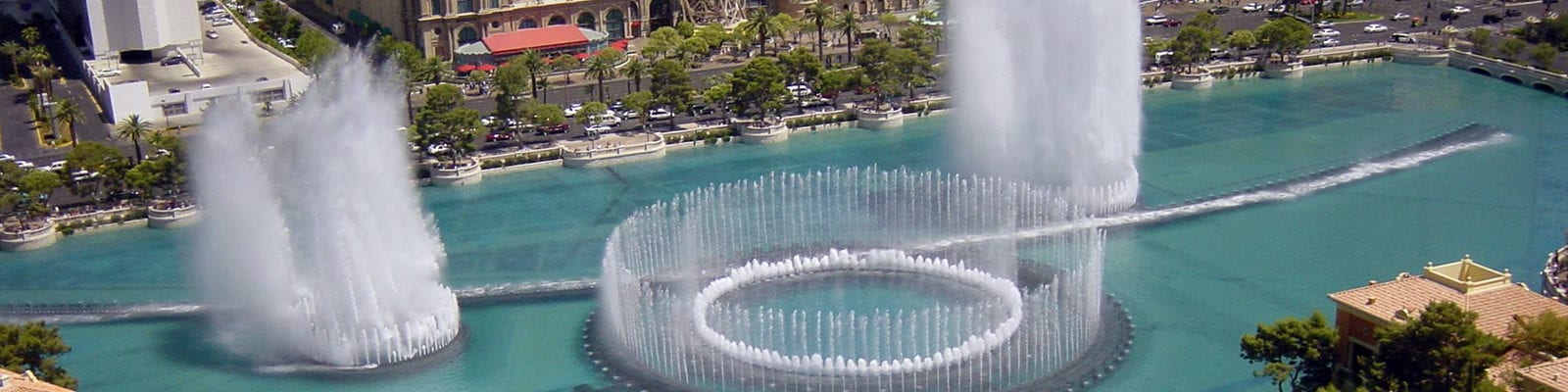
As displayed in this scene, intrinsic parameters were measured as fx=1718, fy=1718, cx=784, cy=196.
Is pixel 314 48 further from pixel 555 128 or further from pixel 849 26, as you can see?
pixel 849 26

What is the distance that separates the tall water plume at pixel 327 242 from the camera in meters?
47.7

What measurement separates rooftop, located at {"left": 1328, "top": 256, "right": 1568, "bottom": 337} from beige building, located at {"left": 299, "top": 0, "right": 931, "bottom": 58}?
5923 cm

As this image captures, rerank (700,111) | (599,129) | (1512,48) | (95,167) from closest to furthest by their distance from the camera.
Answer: (95,167)
(599,129)
(700,111)
(1512,48)

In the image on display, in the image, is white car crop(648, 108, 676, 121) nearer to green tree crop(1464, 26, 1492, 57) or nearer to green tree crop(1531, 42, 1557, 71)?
green tree crop(1464, 26, 1492, 57)

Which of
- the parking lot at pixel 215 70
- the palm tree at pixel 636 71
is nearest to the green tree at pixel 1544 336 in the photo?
the palm tree at pixel 636 71

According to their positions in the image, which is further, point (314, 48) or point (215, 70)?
point (314, 48)

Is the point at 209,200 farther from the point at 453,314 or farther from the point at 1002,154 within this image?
the point at 1002,154

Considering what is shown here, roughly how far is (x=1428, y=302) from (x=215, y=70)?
6489 centimetres

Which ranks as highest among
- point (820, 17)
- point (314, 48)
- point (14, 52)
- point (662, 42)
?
point (14, 52)

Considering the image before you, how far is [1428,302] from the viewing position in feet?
131

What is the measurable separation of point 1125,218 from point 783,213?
1200cm

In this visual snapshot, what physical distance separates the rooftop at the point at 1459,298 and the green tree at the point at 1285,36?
146 ft

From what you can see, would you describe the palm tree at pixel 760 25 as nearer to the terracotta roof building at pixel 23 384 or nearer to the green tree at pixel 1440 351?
the terracotta roof building at pixel 23 384

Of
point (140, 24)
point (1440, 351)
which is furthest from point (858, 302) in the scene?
point (140, 24)
